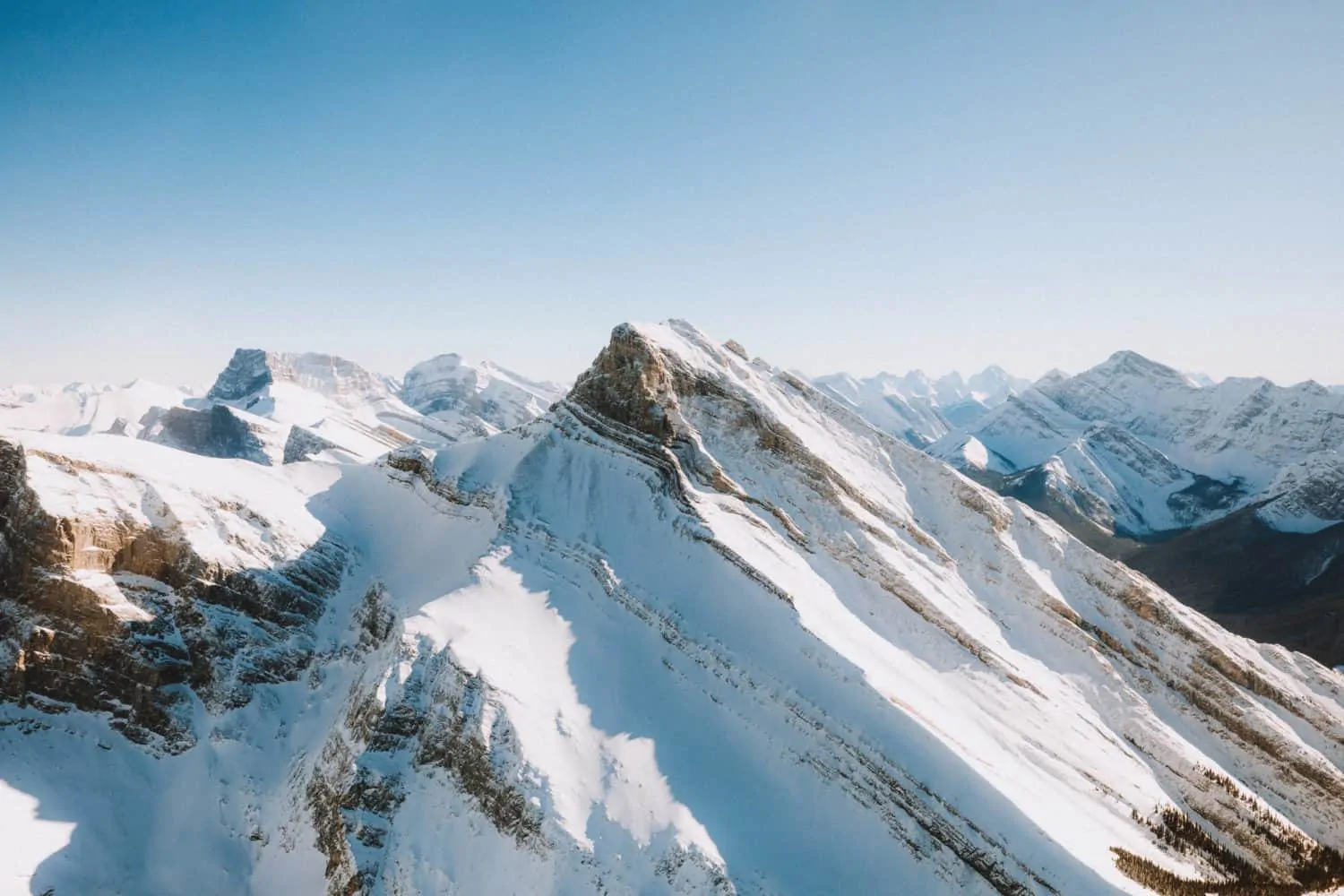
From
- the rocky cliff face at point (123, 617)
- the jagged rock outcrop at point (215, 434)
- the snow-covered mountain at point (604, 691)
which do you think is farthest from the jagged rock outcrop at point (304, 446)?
the rocky cliff face at point (123, 617)

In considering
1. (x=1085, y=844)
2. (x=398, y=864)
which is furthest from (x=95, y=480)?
(x=1085, y=844)

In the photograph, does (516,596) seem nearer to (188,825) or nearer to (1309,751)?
(188,825)

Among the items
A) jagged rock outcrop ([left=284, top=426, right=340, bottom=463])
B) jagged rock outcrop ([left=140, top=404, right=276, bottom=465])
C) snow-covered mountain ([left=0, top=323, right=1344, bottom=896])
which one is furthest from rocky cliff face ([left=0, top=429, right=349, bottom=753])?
jagged rock outcrop ([left=140, top=404, right=276, bottom=465])

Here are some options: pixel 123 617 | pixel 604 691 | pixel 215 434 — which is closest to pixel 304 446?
pixel 215 434

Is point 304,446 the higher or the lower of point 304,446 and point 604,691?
the lower

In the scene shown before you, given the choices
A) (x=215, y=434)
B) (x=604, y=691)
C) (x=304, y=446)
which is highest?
(x=604, y=691)

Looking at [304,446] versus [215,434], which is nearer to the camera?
[304,446]

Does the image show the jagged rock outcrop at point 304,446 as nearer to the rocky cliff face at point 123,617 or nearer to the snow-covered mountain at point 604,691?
the snow-covered mountain at point 604,691

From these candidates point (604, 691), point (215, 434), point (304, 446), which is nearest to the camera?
point (604, 691)

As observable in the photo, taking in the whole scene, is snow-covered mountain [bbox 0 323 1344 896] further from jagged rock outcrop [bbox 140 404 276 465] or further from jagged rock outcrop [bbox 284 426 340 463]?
jagged rock outcrop [bbox 140 404 276 465]

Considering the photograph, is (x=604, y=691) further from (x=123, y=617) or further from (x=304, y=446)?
(x=304, y=446)
